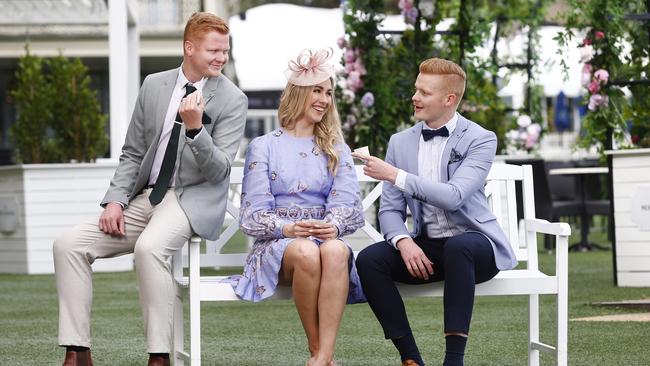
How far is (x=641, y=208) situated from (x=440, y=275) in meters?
4.40

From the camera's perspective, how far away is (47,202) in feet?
38.1

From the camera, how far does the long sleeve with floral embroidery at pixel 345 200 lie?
5.07 m

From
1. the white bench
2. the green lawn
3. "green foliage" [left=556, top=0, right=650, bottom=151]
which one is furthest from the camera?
"green foliage" [left=556, top=0, right=650, bottom=151]

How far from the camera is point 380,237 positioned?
580 centimetres

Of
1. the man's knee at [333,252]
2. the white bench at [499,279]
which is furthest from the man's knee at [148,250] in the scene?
the man's knee at [333,252]

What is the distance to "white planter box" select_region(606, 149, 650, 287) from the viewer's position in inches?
357

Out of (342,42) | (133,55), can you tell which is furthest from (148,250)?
(133,55)

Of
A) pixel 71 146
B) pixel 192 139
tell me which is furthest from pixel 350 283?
pixel 71 146

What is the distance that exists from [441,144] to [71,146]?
754 centimetres

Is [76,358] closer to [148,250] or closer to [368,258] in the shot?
[148,250]

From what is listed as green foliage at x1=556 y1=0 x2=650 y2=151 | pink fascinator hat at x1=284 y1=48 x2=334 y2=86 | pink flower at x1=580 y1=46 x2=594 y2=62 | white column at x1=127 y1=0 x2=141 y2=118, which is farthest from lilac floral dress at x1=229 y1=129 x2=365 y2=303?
white column at x1=127 y1=0 x2=141 y2=118

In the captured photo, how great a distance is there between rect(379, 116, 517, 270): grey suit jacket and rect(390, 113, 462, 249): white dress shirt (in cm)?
2

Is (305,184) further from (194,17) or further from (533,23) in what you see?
(533,23)

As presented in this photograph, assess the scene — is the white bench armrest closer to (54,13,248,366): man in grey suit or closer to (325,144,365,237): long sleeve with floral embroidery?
(325,144,365,237): long sleeve with floral embroidery
